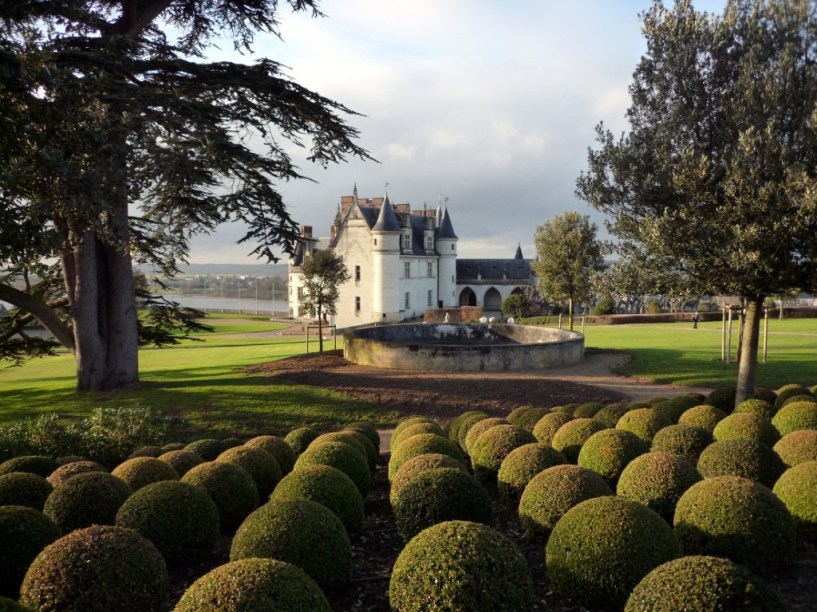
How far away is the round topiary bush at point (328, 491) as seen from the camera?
22.1 feet

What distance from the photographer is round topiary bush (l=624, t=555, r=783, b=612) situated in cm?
426

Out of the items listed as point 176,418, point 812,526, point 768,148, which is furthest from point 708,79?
point 176,418

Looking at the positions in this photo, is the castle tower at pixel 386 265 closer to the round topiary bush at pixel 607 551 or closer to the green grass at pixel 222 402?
the green grass at pixel 222 402

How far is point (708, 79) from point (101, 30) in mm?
16017

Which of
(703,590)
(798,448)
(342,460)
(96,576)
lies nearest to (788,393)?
(798,448)

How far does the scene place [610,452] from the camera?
8.08 metres

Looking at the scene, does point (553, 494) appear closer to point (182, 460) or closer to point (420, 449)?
point (420, 449)

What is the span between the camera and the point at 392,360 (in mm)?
23188

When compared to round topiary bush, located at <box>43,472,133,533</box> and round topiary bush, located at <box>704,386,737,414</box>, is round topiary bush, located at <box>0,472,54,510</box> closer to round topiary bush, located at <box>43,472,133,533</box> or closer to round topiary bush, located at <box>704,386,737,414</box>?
round topiary bush, located at <box>43,472,133,533</box>

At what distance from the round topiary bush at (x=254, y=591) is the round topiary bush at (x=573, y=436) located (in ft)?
18.6

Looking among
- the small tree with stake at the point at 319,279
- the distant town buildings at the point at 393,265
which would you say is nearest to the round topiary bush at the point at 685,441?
the small tree with stake at the point at 319,279

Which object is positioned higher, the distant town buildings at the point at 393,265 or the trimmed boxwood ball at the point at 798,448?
the distant town buildings at the point at 393,265

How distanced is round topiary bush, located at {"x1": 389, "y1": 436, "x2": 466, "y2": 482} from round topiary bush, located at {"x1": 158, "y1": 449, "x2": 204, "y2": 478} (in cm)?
272

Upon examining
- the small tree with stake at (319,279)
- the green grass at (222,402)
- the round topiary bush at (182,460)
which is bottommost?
the green grass at (222,402)
